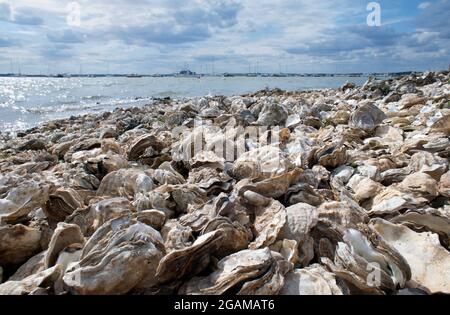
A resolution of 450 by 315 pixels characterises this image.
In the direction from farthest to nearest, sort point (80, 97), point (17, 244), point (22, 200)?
point (80, 97)
point (22, 200)
point (17, 244)

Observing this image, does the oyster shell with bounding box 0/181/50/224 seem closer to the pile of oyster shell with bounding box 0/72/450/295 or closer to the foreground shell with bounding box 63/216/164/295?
the pile of oyster shell with bounding box 0/72/450/295

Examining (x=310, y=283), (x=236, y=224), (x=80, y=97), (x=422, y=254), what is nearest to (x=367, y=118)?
(x=422, y=254)

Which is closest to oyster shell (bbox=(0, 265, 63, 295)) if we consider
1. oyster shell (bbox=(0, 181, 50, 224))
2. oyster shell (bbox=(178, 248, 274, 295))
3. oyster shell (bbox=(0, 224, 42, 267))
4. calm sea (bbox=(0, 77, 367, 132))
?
oyster shell (bbox=(0, 224, 42, 267))

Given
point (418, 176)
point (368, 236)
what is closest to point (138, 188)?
point (368, 236)

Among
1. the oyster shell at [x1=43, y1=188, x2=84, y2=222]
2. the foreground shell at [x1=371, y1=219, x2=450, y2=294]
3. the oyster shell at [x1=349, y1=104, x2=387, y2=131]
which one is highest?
the oyster shell at [x1=349, y1=104, x2=387, y2=131]

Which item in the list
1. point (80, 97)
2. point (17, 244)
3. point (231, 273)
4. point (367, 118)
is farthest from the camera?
point (80, 97)

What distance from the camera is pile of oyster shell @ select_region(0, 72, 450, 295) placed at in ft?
7.07

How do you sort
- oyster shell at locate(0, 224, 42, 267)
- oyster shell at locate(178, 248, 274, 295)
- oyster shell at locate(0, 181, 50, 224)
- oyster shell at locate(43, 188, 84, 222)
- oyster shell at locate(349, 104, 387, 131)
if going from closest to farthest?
oyster shell at locate(178, 248, 274, 295)
oyster shell at locate(0, 224, 42, 267)
oyster shell at locate(0, 181, 50, 224)
oyster shell at locate(43, 188, 84, 222)
oyster shell at locate(349, 104, 387, 131)

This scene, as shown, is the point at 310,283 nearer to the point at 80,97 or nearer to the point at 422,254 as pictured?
the point at 422,254

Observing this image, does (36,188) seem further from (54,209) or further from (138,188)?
(138,188)

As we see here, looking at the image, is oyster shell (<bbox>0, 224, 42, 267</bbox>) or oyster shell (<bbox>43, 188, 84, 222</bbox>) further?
oyster shell (<bbox>43, 188, 84, 222</bbox>)

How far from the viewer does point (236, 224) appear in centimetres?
257
